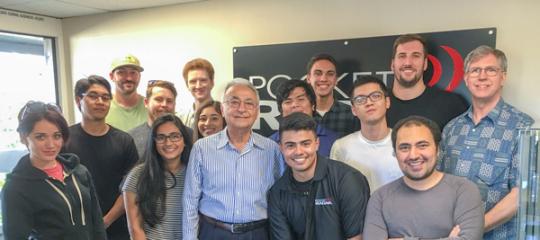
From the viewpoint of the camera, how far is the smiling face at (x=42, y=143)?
1.87 meters

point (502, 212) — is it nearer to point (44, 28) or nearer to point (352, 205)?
point (352, 205)

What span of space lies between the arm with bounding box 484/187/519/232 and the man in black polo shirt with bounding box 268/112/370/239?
603mm

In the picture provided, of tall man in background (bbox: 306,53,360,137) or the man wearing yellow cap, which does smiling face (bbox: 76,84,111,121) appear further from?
tall man in background (bbox: 306,53,360,137)

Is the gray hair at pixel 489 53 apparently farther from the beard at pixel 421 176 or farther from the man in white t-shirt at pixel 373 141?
the beard at pixel 421 176

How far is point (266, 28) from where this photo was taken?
12.0 feet

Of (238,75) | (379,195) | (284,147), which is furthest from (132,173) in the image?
(238,75)

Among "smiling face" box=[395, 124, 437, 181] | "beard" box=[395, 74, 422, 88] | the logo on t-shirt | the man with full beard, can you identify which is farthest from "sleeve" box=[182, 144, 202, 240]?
"beard" box=[395, 74, 422, 88]

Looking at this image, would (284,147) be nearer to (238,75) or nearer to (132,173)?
(132,173)

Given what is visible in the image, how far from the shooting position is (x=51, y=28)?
4543mm

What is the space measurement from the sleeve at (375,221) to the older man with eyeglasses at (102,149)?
1.52m

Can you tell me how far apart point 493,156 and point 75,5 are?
154 inches

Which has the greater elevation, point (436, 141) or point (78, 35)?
point (78, 35)

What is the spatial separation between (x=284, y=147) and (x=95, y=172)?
132 cm

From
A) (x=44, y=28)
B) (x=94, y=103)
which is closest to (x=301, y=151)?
(x=94, y=103)
